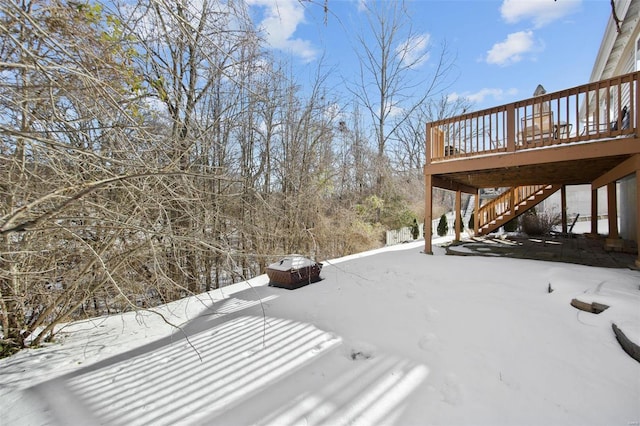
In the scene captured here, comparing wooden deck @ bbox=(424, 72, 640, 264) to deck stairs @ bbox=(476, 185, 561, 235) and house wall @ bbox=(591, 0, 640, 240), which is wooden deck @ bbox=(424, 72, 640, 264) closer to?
house wall @ bbox=(591, 0, 640, 240)

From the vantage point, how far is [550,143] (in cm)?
450

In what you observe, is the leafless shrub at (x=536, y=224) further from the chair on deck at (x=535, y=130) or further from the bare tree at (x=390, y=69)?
the bare tree at (x=390, y=69)

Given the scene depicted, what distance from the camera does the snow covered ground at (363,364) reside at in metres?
1.66

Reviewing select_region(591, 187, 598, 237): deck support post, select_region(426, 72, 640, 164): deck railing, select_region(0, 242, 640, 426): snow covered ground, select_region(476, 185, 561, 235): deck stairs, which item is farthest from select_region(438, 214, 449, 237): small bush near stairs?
select_region(0, 242, 640, 426): snow covered ground

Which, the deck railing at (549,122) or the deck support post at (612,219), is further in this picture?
the deck support post at (612,219)

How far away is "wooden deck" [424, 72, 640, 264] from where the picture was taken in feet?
12.9

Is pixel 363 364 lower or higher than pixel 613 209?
lower

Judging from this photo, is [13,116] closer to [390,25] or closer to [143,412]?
[143,412]

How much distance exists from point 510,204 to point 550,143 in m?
4.59

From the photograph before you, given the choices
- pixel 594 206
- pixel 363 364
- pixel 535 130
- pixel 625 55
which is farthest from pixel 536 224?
pixel 363 364

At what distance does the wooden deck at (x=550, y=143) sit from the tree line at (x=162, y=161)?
346 cm

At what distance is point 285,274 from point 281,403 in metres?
2.56

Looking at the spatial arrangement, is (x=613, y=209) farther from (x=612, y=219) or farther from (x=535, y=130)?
(x=535, y=130)

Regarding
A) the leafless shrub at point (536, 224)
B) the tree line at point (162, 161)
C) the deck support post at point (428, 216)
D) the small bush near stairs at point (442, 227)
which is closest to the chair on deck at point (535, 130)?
the deck support post at point (428, 216)
